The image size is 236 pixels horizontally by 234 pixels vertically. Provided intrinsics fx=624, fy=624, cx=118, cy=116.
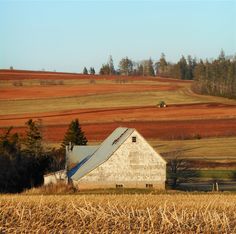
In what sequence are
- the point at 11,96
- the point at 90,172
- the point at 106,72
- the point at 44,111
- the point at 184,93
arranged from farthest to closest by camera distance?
the point at 106,72, the point at 184,93, the point at 11,96, the point at 44,111, the point at 90,172

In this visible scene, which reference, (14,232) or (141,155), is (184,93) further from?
(14,232)

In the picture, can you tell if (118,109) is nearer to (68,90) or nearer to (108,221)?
(68,90)

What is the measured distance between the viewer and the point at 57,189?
118 ft

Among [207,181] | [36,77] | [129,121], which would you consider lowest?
[207,181]

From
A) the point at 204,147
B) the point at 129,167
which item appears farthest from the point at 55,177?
the point at 204,147

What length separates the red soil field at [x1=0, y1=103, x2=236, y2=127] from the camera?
75000mm

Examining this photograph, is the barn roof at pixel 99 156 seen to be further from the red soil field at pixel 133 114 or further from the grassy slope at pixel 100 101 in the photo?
the grassy slope at pixel 100 101

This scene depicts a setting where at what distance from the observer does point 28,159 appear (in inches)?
1740

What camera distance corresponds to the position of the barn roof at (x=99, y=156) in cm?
4243

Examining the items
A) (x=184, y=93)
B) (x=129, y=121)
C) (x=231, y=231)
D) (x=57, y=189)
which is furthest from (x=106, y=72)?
(x=231, y=231)

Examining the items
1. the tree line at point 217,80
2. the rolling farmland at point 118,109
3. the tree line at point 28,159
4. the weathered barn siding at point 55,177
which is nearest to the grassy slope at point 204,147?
the rolling farmland at point 118,109

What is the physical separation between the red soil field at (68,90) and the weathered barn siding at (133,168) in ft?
184

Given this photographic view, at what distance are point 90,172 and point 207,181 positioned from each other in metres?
8.11

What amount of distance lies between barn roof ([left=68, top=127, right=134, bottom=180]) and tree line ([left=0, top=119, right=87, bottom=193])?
8.31 feet
